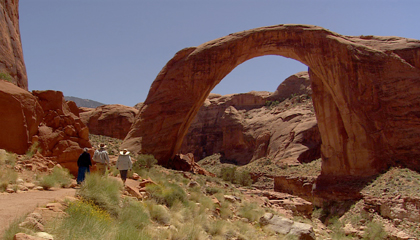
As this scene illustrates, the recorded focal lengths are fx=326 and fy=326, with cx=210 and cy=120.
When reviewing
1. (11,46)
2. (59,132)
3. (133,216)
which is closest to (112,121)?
(11,46)

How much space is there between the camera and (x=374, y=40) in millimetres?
20359

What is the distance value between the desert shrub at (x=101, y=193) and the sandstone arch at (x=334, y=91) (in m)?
13.1

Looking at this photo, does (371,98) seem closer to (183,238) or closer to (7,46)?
(183,238)

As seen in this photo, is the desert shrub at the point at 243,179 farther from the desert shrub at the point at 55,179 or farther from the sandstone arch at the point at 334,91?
the desert shrub at the point at 55,179

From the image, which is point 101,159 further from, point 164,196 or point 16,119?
point 16,119

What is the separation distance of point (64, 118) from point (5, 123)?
1659mm

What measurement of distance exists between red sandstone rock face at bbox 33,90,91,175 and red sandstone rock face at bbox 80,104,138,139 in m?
22.8

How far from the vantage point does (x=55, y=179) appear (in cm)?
716

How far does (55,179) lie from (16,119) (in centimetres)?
188

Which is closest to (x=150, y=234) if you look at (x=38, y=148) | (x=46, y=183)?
(x=46, y=183)

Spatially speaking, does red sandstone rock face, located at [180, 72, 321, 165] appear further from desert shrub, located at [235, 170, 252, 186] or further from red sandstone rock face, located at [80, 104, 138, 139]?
red sandstone rock face, located at [80, 104, 138, 139]

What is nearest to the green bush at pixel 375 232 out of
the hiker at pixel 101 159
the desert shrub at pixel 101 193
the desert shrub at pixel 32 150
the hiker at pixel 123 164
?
the hiker at pixel 123 164

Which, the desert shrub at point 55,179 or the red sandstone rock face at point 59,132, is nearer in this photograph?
the desert shrub at point 55,179

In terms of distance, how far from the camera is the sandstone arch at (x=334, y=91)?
1780 cm
